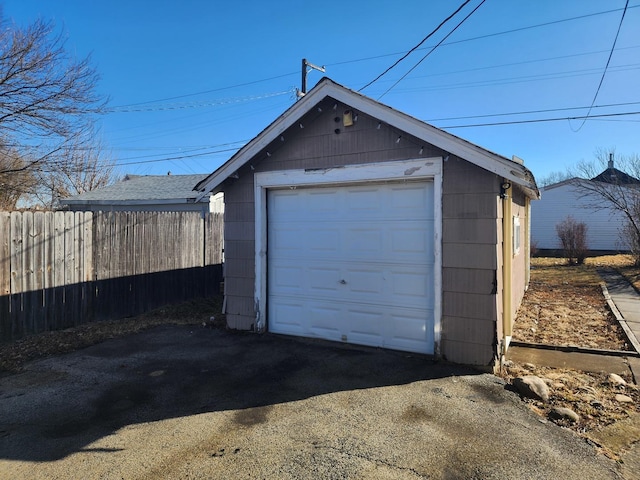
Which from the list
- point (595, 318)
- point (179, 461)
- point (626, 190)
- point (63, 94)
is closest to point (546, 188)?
point (626, 190)

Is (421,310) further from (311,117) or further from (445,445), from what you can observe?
(311,117)

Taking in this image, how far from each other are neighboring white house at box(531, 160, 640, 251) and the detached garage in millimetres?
23650

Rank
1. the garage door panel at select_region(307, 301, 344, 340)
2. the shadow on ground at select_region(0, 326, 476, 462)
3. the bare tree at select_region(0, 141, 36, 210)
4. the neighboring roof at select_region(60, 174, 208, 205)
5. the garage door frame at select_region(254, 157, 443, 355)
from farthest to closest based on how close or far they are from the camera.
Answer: the neighboring roof at select_region(60, 174, 208, 205) → the bare tree at select_region(0, 141, 36, 210) → the garage door panel at select_region(307, 301, 344, 340) → the garage door frame at select_region(254, 157, 443, 355) → the shadow on ground at select_region(0, 326, 476, 462)

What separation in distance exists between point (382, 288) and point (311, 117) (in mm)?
2904

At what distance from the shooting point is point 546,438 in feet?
11.6

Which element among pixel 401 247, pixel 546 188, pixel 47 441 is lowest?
pixel 47 441

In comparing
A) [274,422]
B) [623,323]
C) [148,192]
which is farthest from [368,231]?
[148,192]

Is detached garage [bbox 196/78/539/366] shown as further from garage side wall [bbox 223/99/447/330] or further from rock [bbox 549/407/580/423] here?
rock [bbox 549/407/580/423]

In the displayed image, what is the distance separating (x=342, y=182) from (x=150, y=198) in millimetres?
11258

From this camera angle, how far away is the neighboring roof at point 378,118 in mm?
4938

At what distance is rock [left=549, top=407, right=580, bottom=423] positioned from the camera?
12.7ft

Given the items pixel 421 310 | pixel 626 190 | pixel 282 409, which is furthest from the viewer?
pixel 626 190

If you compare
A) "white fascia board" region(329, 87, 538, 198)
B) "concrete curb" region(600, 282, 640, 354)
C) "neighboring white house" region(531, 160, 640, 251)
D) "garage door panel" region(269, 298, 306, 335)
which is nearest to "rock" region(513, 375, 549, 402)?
"white fascia board" region(329, 87, 538, 198)

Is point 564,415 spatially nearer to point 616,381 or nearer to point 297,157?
point 616,381
